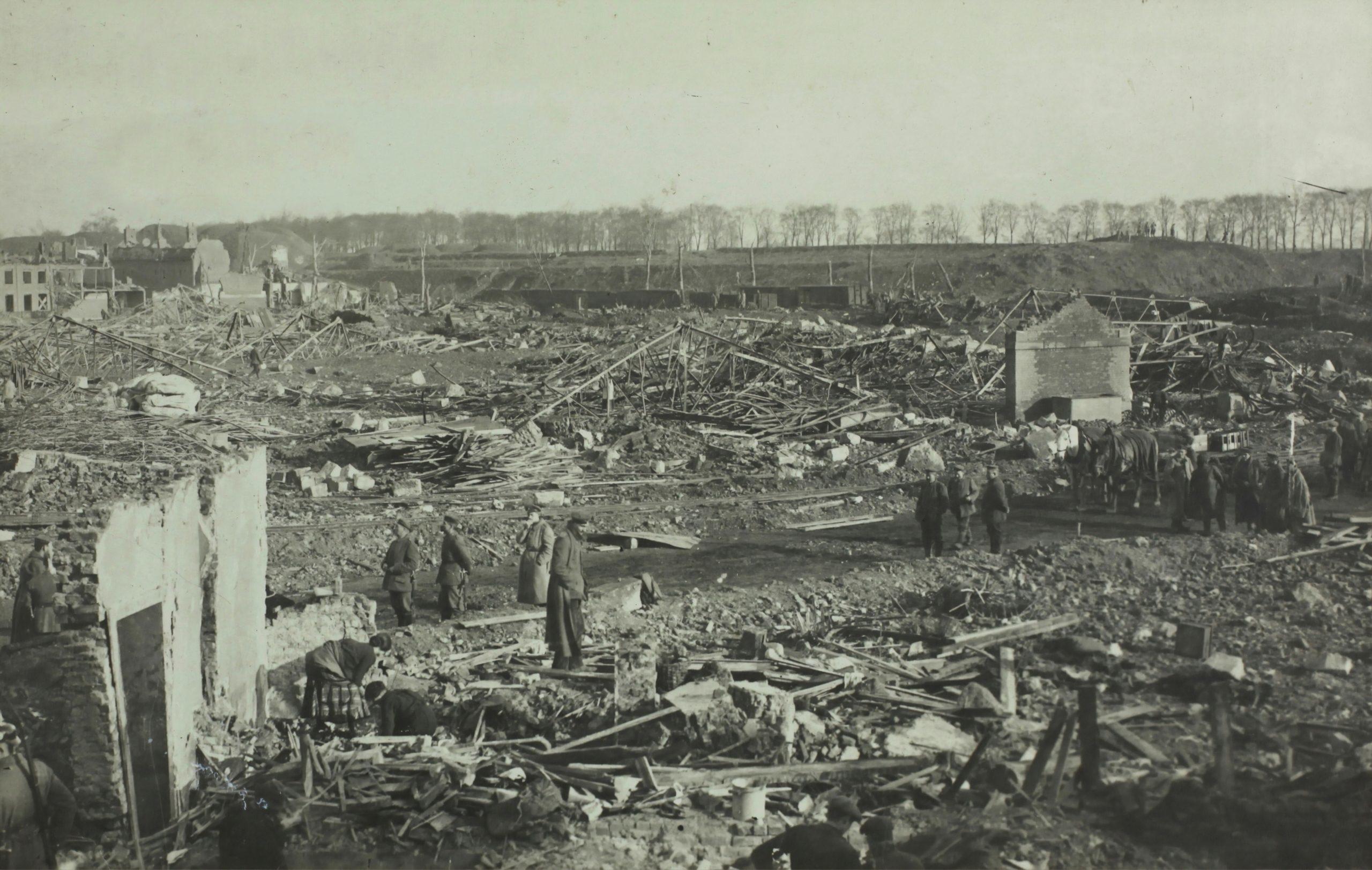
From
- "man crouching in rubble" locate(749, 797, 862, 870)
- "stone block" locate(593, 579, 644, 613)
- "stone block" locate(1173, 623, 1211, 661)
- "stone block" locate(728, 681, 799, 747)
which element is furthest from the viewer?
"stone block" locate(593, 579, 644, 613)

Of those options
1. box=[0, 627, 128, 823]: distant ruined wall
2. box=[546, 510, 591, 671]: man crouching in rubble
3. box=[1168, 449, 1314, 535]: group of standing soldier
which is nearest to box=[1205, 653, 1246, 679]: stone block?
box=[546, 510, 591, 671]: man crouching in rubble

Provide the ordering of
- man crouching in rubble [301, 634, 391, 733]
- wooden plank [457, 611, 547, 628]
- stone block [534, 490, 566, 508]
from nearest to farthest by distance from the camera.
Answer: man crouching in rubble [301, 634, 391, 733], wooden plank [457, 611, 547, 628], stone block [534, 490, 566, 508]

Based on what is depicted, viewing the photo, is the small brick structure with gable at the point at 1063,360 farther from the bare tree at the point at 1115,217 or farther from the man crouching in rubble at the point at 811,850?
the bare tree at the point at 1115,217

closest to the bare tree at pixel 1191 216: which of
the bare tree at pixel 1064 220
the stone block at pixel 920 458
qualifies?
the bare tree at pixel 1064 220

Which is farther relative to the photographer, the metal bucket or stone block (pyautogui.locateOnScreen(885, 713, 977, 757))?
stone block (pyautogui.locateOnScreen(885, 713, 977, 757))

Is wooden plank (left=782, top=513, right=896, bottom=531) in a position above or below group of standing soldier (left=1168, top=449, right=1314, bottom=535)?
below

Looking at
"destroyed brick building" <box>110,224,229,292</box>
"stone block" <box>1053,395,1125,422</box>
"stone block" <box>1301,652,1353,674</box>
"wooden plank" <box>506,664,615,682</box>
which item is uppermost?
"destroyed brick building" <box>110,224,229,292</box>

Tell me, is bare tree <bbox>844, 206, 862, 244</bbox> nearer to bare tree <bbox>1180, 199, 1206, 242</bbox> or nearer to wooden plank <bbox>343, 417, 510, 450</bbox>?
bare tree <bbox>1180, 199, 1206, 242</bbox>

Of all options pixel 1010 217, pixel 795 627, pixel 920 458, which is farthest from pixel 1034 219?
pixel 795 627
